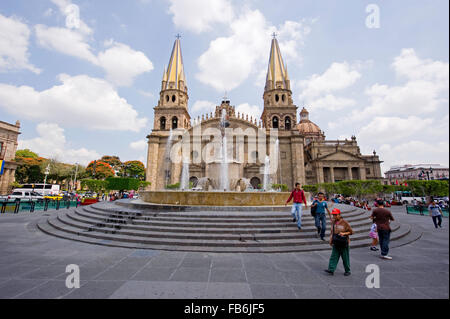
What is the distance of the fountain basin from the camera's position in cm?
880

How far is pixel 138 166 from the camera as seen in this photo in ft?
210

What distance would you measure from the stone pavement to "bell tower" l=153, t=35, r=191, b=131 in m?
37.2


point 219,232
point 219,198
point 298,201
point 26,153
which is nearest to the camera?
point 219,232

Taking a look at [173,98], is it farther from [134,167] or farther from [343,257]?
[343,257]

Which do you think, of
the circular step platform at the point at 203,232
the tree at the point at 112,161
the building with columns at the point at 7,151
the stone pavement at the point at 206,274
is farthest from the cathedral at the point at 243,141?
the tree at the point at 112,161

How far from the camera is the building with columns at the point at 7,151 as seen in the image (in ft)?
107

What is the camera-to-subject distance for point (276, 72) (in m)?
42.5

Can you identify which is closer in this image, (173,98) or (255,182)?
(255,182)

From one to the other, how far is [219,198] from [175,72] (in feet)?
137

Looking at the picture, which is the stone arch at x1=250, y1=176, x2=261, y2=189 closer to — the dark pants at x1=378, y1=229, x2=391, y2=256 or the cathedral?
the cathedral

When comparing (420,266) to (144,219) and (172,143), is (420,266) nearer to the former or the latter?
(144,219)

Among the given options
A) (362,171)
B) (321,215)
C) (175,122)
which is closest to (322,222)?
(321,215)

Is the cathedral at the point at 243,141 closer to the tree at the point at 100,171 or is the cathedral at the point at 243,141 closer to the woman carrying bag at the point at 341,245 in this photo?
the tree at the point at 100,171
